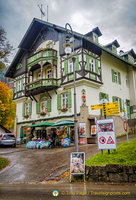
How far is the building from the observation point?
1975 centimetres

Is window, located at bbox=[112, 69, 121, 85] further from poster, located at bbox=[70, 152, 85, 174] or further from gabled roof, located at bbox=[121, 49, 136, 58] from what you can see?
poster, located at bbox=[70, 152, 85, 174]

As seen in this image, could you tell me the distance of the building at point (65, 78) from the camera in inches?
778

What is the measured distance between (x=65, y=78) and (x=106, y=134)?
13601 millimetres

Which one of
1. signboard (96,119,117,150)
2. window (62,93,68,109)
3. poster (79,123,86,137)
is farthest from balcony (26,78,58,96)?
signboard (96,119,117,150)

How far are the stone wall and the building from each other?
1158cm

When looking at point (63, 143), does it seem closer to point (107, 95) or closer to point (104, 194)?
point (107, 95)

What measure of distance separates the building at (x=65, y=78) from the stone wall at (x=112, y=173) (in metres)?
11.6

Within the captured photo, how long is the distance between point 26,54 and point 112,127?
73.5 feet

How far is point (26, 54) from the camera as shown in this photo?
27.5 meters

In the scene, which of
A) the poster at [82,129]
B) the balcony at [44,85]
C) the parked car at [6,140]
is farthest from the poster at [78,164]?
the parked car at [6,140]

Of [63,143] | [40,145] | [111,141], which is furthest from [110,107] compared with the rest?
[40,145]

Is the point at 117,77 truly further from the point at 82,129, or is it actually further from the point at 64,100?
the point at 82,129

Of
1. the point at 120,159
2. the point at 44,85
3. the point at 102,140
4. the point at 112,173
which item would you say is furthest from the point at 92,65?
the point at 112,173

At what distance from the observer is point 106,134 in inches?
320
